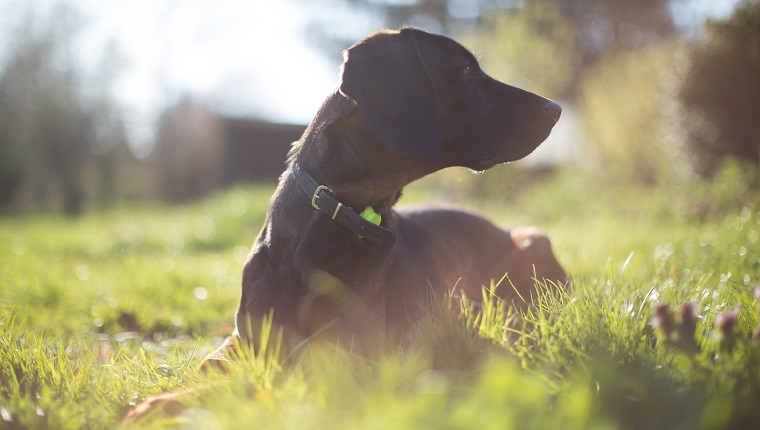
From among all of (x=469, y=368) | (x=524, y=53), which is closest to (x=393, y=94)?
(x=469, y=368)

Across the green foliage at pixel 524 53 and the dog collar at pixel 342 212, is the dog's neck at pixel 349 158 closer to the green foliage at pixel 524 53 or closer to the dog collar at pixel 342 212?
the dog collar at pixel 342 212

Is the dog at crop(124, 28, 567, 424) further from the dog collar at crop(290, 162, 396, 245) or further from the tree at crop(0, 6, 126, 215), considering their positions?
the tree at crop(0, 6, 126, 215)

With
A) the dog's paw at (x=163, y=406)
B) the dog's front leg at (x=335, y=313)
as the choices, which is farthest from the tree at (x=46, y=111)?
the dog's paw at (x=163, y=406)

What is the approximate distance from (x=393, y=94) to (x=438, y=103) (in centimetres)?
26

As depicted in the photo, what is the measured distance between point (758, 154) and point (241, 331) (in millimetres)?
7873

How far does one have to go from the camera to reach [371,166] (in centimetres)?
257

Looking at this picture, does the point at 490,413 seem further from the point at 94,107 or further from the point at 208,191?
the point at 94,107

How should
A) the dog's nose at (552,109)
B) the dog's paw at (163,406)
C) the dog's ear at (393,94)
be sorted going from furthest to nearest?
the dog's nose at (552,109), the dog's ear at (393,94), the dog's paw at (163,406)

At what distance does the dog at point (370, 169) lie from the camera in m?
2.44

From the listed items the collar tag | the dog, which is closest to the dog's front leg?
the dog

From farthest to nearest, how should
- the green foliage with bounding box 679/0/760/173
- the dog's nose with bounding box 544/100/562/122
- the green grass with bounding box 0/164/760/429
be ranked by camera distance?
the green foliage with bounding box 679/0/760/173 → the dog's nose with bounding box 544/100/562/122 → the green grass with bounding box 0/164/760/429

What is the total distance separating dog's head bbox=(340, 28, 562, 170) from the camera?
2385 millimetres

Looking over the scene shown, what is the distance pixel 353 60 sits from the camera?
2.40 metres

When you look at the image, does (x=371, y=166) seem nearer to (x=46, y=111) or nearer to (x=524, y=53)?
(x=524, y=53)
